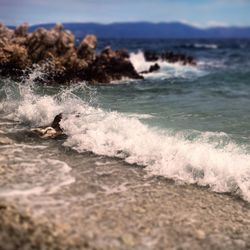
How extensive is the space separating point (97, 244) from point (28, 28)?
28.5m

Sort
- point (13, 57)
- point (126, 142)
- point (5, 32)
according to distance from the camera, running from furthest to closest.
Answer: point (5, 32) < point (13, 57) < point (126, 142)

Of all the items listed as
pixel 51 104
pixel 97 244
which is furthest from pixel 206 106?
pixel 97 244

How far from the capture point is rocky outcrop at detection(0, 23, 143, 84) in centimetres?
2545

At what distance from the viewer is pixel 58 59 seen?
86.6 ft

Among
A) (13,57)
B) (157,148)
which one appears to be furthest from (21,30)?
(157,148)

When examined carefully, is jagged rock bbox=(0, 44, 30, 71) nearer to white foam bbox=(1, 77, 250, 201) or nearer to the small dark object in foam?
white foam bbox=(1, 77, 250, 201)

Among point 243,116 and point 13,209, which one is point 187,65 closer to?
point 243,116

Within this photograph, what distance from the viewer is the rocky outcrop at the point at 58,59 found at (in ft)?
83.5

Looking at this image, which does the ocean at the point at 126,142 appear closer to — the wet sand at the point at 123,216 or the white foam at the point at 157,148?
the white foam at the point at 157,148

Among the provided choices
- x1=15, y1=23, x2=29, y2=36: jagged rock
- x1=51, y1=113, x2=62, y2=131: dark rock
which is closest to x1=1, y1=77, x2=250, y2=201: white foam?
x1=51, y1=113, x2=62, y2=131: dark rock

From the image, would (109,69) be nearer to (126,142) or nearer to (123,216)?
(126,142)

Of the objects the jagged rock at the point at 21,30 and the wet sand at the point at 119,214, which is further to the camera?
the jagged rock at the point at 21,30

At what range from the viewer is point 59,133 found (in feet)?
42.1

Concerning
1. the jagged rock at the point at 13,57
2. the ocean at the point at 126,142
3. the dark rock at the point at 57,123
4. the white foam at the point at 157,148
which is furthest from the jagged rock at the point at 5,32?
the dark rock at the point at 57,123
